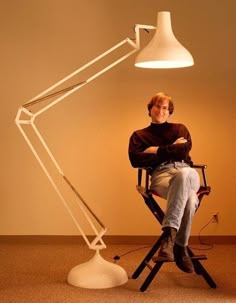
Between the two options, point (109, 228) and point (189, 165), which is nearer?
point (189, 165)

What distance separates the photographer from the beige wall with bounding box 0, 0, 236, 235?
4891 millimetres

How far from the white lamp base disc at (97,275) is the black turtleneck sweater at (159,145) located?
0.69 m

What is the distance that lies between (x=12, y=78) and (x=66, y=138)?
2.18 ft

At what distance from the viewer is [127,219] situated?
501 centimetres

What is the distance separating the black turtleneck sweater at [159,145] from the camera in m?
3.91

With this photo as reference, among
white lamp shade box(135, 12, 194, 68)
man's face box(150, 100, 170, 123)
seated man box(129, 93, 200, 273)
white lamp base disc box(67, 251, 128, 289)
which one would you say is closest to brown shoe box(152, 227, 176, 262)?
seated man box(129, 93, 200, 273)

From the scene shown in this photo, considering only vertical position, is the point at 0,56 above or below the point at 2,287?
above

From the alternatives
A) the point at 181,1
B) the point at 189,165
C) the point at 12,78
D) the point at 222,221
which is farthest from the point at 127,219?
the point at 181,1

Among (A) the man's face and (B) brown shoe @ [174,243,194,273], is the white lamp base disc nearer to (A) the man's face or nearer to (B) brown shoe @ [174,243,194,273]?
(B) brown shoe @ [174,243,194,273]

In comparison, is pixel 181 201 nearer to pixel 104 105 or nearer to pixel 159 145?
pixel 159 145

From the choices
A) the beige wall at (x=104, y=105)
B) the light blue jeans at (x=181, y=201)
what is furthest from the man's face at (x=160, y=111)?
the beige wall at (x=104, y=105)

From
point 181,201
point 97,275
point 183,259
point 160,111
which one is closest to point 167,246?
point 183,259

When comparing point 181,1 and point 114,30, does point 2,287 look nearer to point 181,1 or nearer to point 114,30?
point 114,30

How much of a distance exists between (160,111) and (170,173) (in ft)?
1.49
